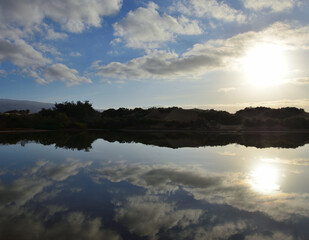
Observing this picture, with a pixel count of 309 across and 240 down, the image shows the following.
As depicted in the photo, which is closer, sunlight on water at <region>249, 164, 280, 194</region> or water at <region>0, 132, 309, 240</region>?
water at <region>0, 132, 309, 240</region>

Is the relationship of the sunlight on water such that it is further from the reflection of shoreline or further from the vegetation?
the vegetation

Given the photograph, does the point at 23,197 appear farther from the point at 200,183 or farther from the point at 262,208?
the point at 262,208

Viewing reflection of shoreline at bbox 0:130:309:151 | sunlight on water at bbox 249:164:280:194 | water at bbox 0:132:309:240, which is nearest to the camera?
water at bbox 0:132:309:240

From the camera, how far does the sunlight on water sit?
23.0ft

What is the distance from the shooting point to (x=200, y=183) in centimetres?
752

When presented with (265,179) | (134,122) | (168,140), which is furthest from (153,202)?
(134,122)

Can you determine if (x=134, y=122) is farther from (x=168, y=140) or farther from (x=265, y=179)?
(x=265, y=179)

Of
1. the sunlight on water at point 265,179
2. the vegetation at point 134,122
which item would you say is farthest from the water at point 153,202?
the vegetation at point 134,122

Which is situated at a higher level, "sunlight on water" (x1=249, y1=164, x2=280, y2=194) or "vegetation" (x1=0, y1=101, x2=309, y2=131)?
"vegetation" (x1=0, y1=101, x2=309, y2=131)

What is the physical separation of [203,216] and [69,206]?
299cm

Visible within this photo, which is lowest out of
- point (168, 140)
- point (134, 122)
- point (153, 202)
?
point (168, 140)

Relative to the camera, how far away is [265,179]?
8.25m

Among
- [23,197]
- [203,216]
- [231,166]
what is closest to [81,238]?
[203,216]

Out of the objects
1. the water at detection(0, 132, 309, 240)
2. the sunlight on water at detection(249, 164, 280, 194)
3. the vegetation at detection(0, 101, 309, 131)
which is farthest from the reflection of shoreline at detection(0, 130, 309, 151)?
the vegetation at detection(0, 101, 309, 131)
